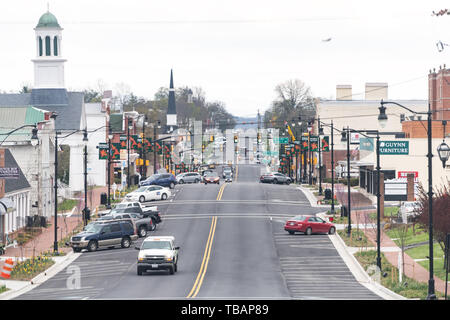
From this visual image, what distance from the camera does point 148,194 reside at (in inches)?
A: 2997

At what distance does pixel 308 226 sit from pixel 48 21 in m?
48.2

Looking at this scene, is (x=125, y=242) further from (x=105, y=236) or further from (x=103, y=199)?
(x=103, y=199)

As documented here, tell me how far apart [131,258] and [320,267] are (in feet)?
35.3

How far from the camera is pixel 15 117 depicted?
72062 millimetres

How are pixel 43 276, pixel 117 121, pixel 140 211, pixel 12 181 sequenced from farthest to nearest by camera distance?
pixel 117 121 < pixel 140 211 < pixel 12 181 < pixel 43 276

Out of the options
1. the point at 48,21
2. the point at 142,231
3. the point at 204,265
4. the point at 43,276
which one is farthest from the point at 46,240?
the point at 48,21

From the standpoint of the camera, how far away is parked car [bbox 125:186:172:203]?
7538 cm

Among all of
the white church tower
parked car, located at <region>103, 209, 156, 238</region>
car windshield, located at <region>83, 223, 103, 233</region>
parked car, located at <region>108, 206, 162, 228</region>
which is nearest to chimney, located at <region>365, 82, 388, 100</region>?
the white church tower

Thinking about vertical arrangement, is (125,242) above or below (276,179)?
below

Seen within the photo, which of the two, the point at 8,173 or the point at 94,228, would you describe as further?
the point at 8,173

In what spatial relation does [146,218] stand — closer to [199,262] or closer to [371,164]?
[199,262]

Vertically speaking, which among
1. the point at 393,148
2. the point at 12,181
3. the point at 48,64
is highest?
the point at 48,64

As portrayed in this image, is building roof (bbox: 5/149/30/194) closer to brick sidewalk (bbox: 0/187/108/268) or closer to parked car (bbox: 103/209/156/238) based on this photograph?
brick sidewalk (bbox: 0/187/108/268)
